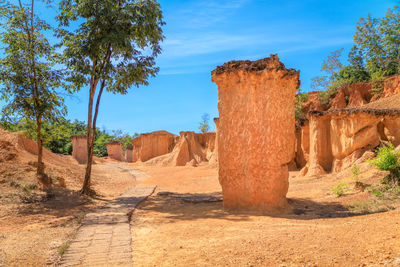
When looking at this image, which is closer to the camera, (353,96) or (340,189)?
(340,189)

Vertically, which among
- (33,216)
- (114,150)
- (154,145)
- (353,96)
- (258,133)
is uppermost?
(353,96)

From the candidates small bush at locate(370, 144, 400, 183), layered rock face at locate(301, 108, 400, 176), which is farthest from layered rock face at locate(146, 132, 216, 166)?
small bush at locate(370, 144, 400, 183)

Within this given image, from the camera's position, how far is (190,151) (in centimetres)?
2622

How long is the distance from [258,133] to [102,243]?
3.70 meters

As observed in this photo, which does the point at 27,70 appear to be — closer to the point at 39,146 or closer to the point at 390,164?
the point at 39,146

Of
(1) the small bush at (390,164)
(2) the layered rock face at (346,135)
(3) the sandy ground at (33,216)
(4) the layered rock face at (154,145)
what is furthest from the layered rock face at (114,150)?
(1) the small bush at (390,164)

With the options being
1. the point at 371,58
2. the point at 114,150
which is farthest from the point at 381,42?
the point at 114,150

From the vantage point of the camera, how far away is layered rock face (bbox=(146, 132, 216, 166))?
2534 centimetres

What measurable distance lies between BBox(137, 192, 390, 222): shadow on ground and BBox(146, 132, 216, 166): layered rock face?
1676cm

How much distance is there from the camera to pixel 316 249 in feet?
9.96

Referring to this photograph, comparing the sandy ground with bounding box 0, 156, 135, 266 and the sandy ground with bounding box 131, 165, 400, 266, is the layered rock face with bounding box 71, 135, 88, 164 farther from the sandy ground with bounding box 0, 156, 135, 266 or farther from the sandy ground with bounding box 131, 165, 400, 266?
the sandy ground with bounding box 131, 165, 400, 266

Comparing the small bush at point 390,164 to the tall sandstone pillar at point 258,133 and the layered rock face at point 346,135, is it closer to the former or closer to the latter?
the tall sandstone pillar at point 258,133

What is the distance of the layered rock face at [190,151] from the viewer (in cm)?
2534

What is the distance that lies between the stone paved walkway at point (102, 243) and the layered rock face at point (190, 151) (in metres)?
19.0
